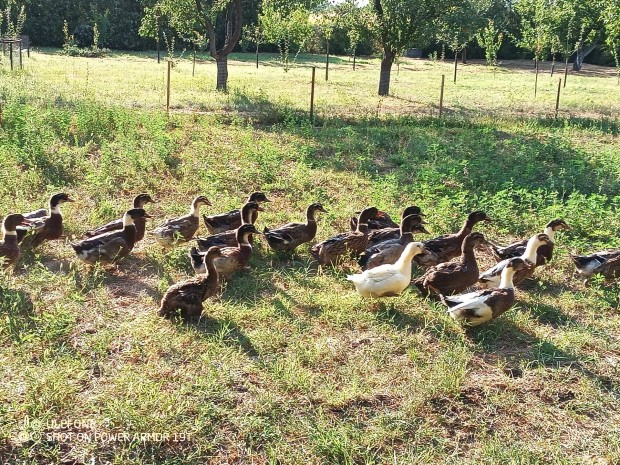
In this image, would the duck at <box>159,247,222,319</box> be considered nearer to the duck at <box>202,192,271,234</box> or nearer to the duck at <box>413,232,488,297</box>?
the duck at <box>202,192,271,234</box>

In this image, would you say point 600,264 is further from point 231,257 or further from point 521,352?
point 231,257

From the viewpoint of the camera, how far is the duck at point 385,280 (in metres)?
6.29

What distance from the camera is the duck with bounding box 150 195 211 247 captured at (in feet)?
25.1

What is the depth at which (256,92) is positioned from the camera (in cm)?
2034

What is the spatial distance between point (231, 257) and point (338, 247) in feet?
4.67

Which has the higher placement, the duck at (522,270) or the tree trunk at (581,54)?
the tree trunk at (581,54)

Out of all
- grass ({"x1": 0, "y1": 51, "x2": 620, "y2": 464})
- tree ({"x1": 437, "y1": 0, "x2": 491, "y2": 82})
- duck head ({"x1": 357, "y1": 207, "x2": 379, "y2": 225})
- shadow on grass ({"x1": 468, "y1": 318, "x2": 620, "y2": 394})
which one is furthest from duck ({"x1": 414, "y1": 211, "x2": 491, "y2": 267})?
tree ({"x1": 437, "y1": 0, "x2": 491, "y2": 82})

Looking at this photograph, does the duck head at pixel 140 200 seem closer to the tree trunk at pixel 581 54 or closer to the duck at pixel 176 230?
the duck at pixel 176 230

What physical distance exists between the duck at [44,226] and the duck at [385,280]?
4007 millimetres

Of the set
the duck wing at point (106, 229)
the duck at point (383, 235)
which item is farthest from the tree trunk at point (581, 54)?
the duck wing at point (106, 229)

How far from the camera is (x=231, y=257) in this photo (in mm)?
6910

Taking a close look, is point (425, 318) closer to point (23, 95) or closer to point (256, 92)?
point (23, 95)

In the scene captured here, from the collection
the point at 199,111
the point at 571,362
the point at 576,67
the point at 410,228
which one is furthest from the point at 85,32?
the point at 571,362

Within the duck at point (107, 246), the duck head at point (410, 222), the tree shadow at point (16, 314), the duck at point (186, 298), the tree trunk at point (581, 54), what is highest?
the tree trunk at point (581, 54)
